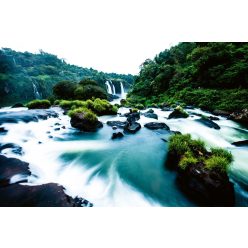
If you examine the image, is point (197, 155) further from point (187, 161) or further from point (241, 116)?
point (241, 116)

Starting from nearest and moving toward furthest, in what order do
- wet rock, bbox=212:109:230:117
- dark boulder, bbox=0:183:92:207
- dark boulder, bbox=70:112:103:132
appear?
1. dark boulder, bbox=0:183:92:207
2. dark boulder, bbox=70:112:103:132
3. wet rock, bbox=212:109:230:117

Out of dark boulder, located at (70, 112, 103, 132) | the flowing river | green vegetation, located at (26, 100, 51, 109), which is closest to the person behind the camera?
the flowing river

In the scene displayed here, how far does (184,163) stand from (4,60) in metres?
43.9

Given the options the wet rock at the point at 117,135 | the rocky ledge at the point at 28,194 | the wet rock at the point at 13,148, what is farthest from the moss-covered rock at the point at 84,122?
the rocky ledge at the point at 28,194

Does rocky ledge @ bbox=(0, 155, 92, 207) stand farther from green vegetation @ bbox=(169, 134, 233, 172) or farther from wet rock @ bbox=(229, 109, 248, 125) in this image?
wet rock @ bbox=(229, 109, 248, 125)

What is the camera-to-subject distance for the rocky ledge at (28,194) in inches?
132

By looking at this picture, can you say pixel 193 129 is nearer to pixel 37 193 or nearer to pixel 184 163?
pixel 184 163

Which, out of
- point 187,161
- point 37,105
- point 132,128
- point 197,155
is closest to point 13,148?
point 132,128

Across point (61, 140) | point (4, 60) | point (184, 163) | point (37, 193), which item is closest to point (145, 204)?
point (184, 163)

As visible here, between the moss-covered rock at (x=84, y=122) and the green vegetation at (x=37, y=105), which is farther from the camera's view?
the green vegetation at (x=37, y=105)

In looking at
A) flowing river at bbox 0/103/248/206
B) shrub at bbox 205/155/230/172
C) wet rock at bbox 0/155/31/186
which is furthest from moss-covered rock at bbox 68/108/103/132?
shrub at bbox 205/155/230/172

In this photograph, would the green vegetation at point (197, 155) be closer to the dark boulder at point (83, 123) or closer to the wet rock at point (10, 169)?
the wet rock at point (10, 169)

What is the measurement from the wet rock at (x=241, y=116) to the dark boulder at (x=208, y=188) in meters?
8.99

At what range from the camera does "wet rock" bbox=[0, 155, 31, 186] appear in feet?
13.3
